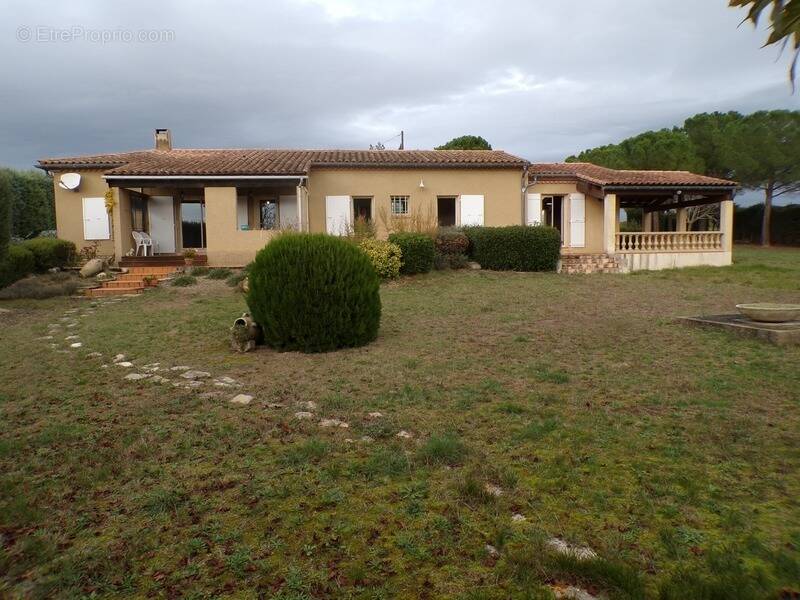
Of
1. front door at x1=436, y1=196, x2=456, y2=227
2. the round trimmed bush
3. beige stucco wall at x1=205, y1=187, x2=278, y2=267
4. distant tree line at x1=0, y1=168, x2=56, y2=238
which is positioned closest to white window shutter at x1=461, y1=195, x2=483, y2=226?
front door at x1=436, y1=196, x2=456, y2=227

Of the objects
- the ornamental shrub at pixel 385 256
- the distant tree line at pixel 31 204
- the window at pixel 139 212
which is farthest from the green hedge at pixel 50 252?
the ornamental shrub at pixel 385 256

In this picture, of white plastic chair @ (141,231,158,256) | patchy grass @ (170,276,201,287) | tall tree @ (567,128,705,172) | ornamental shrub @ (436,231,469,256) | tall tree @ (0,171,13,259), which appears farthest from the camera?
tall tree @ (567,128,705,172)

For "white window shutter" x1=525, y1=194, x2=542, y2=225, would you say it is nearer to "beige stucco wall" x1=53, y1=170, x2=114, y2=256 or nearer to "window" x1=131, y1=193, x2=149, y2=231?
"window" x1=131, y1=193, x2=149, y2=231

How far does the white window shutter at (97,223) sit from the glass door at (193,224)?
2.35m

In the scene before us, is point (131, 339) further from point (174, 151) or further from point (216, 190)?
point (174, 151)

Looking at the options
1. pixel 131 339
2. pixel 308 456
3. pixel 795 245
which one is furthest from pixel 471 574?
pixel 795 245

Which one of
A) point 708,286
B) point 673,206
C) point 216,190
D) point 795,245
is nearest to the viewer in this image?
point 708,286

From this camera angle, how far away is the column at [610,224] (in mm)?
17312

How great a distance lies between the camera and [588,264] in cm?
1661

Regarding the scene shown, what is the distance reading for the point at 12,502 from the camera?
2877 millimetres

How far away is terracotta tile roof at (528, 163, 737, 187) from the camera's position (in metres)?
17.5

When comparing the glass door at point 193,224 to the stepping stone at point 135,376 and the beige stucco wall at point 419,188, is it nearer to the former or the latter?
the beige stucco wall at point 419,188

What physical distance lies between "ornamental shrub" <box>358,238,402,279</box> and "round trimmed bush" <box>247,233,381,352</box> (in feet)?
22.1

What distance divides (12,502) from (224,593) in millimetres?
1598
